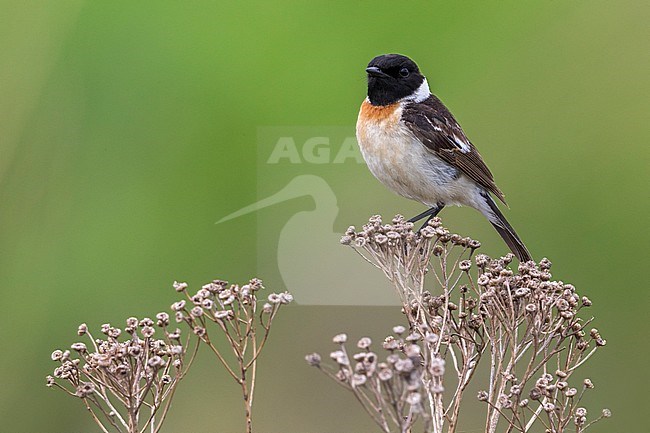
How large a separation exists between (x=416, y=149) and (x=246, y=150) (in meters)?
1.07

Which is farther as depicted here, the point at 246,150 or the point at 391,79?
the point at 246,150

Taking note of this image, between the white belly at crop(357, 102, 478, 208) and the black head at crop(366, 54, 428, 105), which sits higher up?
the black head at crop(366, 54, 428, 105)

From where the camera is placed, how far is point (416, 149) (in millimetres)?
2568

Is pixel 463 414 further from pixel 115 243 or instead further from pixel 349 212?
pixel 115 243

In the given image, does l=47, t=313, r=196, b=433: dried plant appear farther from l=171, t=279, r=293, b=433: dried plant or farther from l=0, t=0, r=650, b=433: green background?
l=0, t=0, r=650, b=433: green background

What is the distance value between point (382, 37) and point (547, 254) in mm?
1121

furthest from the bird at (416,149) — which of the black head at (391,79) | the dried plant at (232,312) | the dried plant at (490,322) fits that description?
the dried plant at (232,312)

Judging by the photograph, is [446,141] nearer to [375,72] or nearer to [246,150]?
[375,72]

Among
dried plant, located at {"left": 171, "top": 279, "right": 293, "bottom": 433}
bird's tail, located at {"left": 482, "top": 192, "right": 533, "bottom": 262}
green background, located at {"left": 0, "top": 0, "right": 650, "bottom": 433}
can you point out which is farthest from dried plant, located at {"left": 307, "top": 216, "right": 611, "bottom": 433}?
green background, located at {"left": 0, "top": 0, "right": 650, "bottom": 433}

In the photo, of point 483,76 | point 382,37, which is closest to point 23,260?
point 382,37

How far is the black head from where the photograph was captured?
2.58m

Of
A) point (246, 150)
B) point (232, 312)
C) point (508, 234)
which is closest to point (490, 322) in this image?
point (232, 312)

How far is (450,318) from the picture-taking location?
171 cm

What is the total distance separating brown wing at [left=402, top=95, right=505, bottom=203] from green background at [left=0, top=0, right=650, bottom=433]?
29.6 inches
